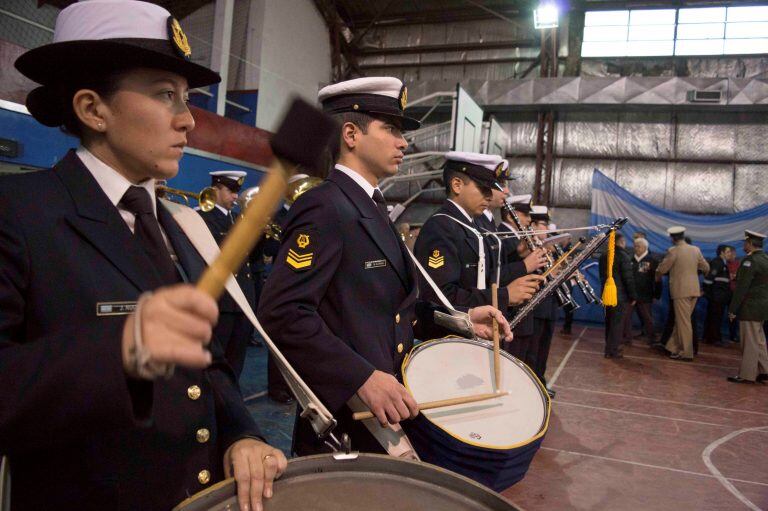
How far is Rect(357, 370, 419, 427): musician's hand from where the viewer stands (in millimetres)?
1555

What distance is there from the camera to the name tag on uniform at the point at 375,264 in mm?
1828

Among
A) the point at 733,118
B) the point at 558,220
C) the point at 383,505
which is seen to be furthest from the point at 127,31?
the point at 733,118

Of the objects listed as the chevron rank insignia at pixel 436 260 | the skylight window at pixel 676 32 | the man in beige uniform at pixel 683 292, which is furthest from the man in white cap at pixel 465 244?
the skylight window at pixel 676 32

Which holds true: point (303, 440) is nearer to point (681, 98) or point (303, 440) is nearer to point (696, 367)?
point (696, 367)

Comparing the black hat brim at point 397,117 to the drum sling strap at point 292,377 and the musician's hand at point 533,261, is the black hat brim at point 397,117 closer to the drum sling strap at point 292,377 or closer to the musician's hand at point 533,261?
the drum sling strap at point 292,377

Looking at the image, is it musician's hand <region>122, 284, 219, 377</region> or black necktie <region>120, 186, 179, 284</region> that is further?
black necktie <region>120, 186, 179, 284</region>

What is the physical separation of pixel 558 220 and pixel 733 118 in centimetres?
461

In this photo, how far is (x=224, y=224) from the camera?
5164 mm

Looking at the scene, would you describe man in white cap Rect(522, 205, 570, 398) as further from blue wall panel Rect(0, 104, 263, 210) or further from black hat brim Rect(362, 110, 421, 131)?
blue wall panel Rect(0, 104, 263, 210)

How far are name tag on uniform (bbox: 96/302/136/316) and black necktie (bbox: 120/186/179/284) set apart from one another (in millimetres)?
127

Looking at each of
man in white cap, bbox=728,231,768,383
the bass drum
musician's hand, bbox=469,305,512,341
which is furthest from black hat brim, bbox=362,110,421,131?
man in white cap, bbox=728,231,768,383

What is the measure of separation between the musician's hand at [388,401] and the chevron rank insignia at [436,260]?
4.68 feet

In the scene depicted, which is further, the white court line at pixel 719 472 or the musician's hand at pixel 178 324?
the white court line at pixel 719 472

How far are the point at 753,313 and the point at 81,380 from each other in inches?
341
